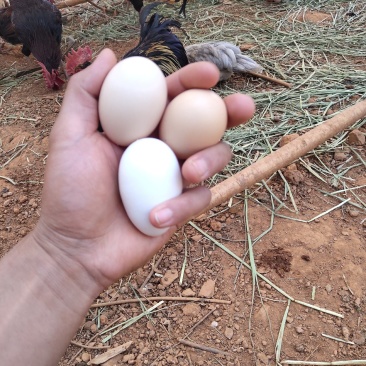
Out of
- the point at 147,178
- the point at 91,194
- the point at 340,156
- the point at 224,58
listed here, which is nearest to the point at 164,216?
the point at 147,178

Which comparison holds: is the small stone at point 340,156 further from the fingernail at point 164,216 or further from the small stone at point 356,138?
the fingernail at point 164,216

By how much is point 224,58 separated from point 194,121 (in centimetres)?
196

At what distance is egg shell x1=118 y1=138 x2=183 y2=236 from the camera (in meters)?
1.09

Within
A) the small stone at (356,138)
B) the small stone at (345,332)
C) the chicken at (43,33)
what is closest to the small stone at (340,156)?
the small stone at (356,138)

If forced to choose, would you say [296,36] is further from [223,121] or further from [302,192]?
[223,121]

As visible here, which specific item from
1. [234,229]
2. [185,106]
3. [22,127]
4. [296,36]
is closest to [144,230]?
[185,106]

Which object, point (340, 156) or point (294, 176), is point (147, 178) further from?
point (340, 156)

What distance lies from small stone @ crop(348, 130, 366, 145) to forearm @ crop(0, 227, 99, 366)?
5.68 ft

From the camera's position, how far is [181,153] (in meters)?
1.19

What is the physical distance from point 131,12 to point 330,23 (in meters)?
2.27

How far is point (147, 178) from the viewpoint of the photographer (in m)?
1.09

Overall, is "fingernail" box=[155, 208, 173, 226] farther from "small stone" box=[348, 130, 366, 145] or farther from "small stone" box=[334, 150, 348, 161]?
"small stone" box=[348, 130, 366, 145]

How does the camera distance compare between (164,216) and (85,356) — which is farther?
(85,356)

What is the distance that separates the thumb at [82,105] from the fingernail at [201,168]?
1.13ft
